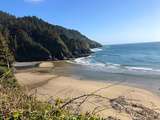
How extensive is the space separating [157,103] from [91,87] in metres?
6.77

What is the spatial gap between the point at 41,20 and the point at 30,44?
106ft

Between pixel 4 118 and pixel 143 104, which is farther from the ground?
pixel 4 118

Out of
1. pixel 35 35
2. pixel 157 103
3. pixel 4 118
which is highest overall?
pixel 35 35

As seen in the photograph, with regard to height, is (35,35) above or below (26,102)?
above

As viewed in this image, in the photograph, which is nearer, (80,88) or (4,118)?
(4,118)

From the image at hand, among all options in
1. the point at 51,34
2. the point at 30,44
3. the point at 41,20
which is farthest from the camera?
the point at 41,20

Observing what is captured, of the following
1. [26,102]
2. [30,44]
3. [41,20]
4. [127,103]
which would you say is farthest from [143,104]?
[41,20]

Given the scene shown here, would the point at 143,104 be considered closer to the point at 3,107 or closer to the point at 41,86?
the point at 41,86

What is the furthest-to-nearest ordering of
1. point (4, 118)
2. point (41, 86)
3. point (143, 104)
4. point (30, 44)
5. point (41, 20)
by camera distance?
point (41, 20), point (30, 44), point (41, 86), point (143, 104), point (4, 118)

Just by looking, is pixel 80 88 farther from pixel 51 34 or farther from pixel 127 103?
pixel 51 34

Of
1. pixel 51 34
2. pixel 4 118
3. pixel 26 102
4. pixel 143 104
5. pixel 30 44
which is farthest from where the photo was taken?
pixel 51 34

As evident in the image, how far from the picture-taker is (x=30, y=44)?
63750mm

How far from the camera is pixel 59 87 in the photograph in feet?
78.9

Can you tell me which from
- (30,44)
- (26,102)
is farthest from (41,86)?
(30,44)
